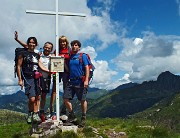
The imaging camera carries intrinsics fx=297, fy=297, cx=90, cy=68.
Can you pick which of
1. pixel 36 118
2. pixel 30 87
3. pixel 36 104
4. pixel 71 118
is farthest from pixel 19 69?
pixel 71 118

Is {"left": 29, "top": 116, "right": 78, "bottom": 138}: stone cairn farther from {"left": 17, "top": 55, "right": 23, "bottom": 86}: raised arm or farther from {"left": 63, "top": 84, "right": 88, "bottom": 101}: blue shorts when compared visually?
{"left": 17, "top": 55, "right": 23, "bottom": 86}: raised arm

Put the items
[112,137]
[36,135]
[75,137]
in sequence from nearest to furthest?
[75,137], [36,135], [112,137]

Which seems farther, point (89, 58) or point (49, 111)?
point (49, 111)

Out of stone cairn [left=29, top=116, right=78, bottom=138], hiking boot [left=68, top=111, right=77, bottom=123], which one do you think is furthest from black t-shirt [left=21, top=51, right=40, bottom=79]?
hiking boot [left=68, top=111, right=77, bottom=123]

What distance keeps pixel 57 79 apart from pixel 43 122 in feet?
7.17

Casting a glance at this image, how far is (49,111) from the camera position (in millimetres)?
15539

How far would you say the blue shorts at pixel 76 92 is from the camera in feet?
46.3

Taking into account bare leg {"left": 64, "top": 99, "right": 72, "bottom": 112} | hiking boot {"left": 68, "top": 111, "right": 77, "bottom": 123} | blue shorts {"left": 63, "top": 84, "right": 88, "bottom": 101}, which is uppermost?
blue shorts {"left": 63, "top": 84, "right": 88, "bottom": 101}

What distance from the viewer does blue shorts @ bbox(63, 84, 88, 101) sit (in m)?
14.1

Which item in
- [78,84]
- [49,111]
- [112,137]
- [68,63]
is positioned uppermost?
[68,63]

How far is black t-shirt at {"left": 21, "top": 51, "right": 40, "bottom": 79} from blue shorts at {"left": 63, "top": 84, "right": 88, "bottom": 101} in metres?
1.86

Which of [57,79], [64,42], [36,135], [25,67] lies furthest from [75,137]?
[64,42]

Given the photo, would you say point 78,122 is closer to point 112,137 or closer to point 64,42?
point 112,137

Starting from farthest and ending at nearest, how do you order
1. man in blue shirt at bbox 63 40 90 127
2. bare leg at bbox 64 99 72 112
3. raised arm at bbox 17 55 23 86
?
1. bare leg at bbox 64 99 72 112
2. man in blue shirt at bbox 63 40 90 127
3. raised arm at bbox 17 55 23 86
